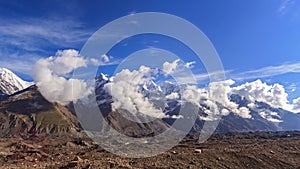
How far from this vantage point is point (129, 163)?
78.2 m

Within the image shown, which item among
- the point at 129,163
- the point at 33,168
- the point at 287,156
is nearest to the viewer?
the point at 33,168

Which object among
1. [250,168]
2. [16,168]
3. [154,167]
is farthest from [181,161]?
[16,168]

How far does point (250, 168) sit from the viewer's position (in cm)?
8806

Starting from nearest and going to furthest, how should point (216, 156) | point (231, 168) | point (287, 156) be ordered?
point (231, 168) → point (216, 156) → point (287, 156)

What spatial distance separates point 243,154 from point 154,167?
105 feet

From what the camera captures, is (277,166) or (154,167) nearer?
(154,167)

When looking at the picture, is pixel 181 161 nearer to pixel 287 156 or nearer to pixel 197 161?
pixel 197 161

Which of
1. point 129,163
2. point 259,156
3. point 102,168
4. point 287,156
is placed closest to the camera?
point 102,168

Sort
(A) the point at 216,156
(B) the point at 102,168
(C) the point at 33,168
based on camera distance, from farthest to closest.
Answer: (A) the point at 216,156 < (C) the point at 33,168 < (B) the point at 102,168

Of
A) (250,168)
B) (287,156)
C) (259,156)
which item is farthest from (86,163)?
(287,156)

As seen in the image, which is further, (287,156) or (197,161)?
(287,156)

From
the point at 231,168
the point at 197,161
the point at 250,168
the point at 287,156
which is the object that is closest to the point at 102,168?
the point at 197,161

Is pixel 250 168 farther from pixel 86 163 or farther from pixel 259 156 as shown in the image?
pixel 86 163

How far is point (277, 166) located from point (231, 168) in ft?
55.1
